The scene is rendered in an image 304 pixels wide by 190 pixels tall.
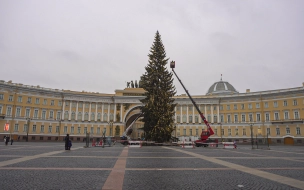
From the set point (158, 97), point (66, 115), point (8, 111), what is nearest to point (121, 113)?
point (66, 115)

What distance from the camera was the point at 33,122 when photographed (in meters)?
68.1

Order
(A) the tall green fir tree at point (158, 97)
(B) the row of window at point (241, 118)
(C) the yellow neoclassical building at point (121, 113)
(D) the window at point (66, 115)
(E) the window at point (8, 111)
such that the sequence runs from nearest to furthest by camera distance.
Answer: (A) the tall green fir tree at point (158, 97) < (C) the yellow neoclassical building at point (121, 113) < (E) the window at point (8, 111) < (B) the row of window at point (241, 118) < (D) the window at point (66, 115)

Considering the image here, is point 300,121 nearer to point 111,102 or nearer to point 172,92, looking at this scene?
point 172,92

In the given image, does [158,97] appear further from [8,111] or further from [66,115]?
[8,111]

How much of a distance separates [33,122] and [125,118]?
27680mm

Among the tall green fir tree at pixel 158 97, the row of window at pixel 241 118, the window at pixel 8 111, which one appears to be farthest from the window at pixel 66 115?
the tall green fir tree at pixel 158 97

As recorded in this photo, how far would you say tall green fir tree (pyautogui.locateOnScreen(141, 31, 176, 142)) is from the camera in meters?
39.8

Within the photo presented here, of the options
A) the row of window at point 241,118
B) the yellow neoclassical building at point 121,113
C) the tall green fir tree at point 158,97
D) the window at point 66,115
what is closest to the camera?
the tall green fir tree at point 158,97

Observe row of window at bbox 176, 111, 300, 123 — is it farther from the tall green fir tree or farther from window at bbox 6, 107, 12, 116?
window at bbox 6, 107, 12, 116

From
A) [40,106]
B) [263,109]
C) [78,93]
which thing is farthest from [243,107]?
[40,106]

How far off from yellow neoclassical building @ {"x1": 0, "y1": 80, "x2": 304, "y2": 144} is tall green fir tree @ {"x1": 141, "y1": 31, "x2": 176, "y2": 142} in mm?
22073

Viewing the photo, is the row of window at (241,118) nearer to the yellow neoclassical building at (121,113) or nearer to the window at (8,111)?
the yellow neoclassical building at (121,113)

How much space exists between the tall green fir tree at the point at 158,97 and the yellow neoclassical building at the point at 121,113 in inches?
869

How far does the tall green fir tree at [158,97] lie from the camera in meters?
39.8
